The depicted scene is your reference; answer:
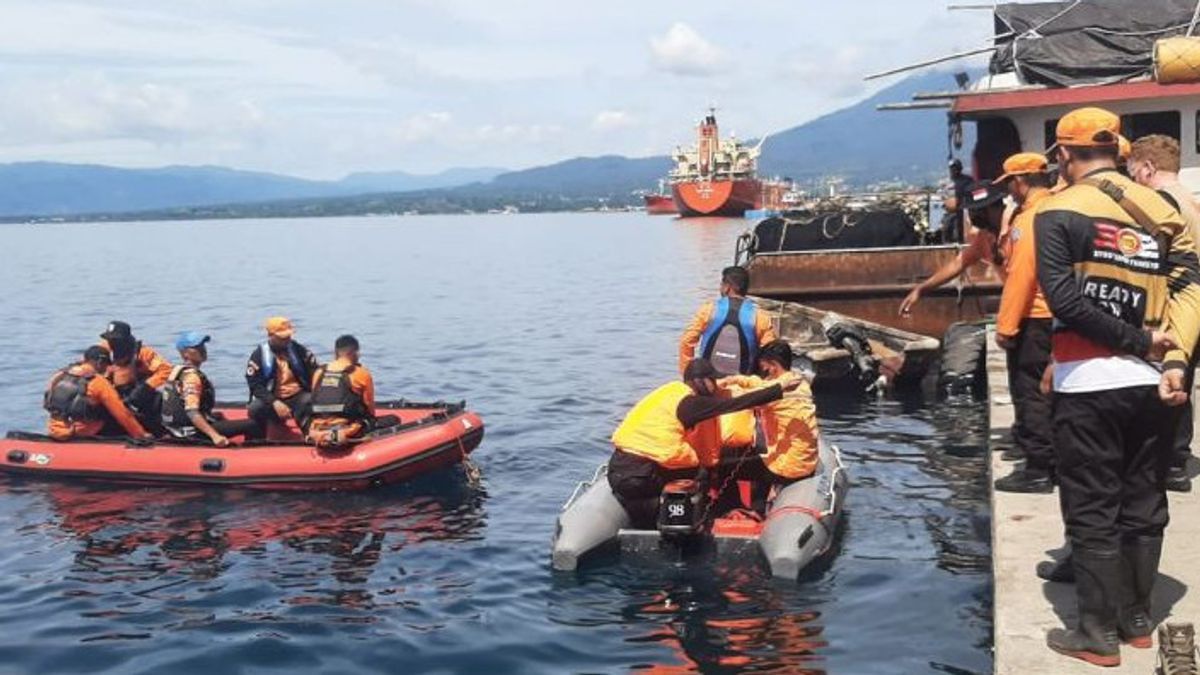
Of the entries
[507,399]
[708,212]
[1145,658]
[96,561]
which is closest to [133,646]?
[96,561]

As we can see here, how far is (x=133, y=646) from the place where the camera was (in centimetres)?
812

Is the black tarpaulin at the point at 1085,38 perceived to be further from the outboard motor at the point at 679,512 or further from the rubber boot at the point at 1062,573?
the rubber boot at the point at 1062,573

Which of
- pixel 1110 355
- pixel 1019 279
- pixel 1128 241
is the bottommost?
pixel 1110 355

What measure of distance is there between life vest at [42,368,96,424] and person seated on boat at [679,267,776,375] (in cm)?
634

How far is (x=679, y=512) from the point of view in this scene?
27.2 ft

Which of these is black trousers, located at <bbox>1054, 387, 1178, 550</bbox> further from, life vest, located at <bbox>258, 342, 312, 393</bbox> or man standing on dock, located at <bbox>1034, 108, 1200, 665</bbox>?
life vest, located at <bbox>258, 342, 312, 393</bbox>

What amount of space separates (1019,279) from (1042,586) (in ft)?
5.86

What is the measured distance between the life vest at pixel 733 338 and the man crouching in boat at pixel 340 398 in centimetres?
360

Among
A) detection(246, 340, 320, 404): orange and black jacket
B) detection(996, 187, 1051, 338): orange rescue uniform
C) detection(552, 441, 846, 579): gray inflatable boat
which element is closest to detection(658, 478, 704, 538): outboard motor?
detection(552, 441, 846, 579): gray inflatable boat

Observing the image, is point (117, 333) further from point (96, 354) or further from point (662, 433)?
point (662, 433)

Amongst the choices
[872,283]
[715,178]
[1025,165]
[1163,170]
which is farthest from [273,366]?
[715,178]

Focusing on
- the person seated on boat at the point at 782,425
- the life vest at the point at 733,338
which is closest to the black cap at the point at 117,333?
the life vest at the point at 733,338

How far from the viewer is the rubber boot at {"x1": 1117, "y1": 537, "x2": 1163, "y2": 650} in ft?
15.9

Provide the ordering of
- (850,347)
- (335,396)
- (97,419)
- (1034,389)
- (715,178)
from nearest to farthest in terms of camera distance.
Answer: (1034,389) → (335,396) → (97,419) → (850,347) → (715,178)
